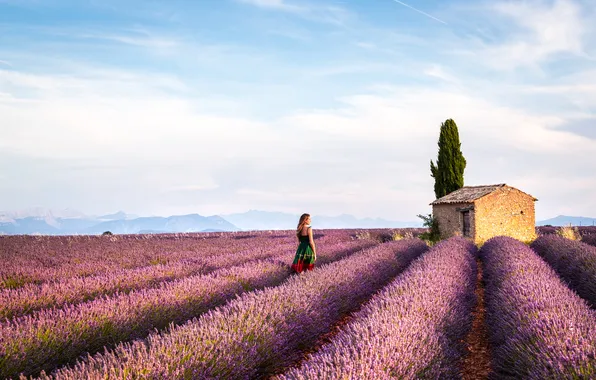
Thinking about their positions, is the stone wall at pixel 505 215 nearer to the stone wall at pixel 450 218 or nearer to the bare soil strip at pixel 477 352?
the stone wall at pixel 450 218

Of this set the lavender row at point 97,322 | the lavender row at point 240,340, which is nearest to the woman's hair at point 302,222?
the lavender row at point 240,340

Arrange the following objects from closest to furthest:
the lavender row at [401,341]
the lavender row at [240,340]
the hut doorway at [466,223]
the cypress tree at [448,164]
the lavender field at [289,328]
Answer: the lavender row at [401,341]
the lavender row at [240,340]
the lavender field at [289,328]
the hut doorway at [466,223]
the cypress tree at [448,164]

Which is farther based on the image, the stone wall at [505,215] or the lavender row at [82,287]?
the stone wall at [505,215]

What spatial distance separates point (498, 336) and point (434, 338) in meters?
1.56

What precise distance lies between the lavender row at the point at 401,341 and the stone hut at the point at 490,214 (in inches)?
616

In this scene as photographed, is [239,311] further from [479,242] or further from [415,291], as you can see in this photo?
[479,242]

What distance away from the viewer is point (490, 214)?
2050 centimetres

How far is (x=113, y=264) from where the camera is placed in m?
9.67

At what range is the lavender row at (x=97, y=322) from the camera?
12.2 ft

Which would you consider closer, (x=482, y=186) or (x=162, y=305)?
(x=162, y=305)

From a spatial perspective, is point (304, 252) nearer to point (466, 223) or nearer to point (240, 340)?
point (240, 340)

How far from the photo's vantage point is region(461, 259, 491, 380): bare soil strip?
183 inches

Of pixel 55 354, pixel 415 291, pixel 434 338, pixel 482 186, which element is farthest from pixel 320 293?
pixel 482 186

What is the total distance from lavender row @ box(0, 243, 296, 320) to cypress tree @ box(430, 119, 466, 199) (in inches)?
854
